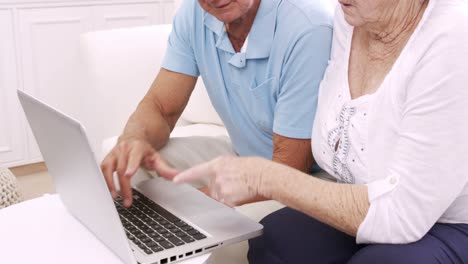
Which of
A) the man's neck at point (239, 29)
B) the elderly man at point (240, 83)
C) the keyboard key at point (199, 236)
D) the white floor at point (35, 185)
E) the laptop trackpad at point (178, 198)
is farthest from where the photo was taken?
the white floor at point (35, 185)

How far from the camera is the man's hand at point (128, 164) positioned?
1271 millimetres

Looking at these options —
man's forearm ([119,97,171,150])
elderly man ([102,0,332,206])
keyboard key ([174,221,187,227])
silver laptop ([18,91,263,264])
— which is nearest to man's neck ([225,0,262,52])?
elderly man ([102,0,332,206])

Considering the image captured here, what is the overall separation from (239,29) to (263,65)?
111 millimetres

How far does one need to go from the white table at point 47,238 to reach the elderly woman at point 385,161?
19 centimetres

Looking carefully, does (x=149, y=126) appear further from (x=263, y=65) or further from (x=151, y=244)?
(x=151, y=244)

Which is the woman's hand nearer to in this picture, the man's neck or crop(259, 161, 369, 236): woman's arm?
crop(259, 161, 369, 236): woman's arm

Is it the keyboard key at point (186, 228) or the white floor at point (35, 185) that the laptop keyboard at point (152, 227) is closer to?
the keyboard key at point (186, 228)

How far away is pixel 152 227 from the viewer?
1136 millimetres

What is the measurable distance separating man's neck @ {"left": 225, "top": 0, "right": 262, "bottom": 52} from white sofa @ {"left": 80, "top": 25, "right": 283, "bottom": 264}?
0.47 m

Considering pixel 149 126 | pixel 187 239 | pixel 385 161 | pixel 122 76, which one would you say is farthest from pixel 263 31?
pixel 122 76

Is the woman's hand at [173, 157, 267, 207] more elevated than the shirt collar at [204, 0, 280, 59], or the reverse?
the shirt collar at [204, 0, 280, 59]

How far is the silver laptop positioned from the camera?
3.27 ft

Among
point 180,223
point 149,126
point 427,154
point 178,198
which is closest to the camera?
point 427,154

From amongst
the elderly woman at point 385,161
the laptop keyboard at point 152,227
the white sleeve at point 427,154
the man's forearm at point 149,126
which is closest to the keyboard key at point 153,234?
the laptop keyboard at point 152,227
